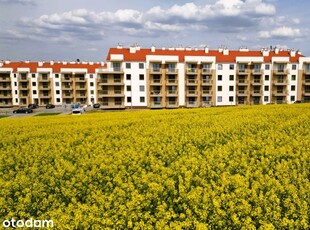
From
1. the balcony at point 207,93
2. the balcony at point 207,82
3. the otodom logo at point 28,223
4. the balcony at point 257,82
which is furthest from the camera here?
the balcony at point 257,82

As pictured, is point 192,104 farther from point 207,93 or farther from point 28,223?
point 28,223

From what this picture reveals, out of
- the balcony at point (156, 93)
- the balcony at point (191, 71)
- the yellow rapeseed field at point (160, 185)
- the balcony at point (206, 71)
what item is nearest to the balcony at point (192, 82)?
the balcony at point (191, 71)

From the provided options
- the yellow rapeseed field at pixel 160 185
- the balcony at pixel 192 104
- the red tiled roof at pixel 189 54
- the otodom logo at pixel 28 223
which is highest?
the red tiled roof at pixel 189 54

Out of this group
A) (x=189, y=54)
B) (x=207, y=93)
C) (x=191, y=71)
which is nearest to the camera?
(x=191, y=71)

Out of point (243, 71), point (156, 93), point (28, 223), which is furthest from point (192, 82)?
point (28, 223)

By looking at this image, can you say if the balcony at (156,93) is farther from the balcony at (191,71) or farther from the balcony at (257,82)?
the balcony at (257,82)

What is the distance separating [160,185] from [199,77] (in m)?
63.4

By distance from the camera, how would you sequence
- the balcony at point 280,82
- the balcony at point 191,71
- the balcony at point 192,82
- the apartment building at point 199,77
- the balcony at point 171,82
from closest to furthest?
1. the apartment building at point 199,77
2. the balcony at point 171,82
3. the balcony at point 191,71
4. the balcony at point 192,82
5. the balcony at point 280,82

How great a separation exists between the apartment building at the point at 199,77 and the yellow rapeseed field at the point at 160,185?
50.2 meters

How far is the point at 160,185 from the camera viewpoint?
8.95 metres

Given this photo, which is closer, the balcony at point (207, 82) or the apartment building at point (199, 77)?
the apartment building at point (199, 77)

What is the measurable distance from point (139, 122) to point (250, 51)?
216ft

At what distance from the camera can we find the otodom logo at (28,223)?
277 inches

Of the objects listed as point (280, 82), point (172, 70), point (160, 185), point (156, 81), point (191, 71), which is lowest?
point (160, 185)
